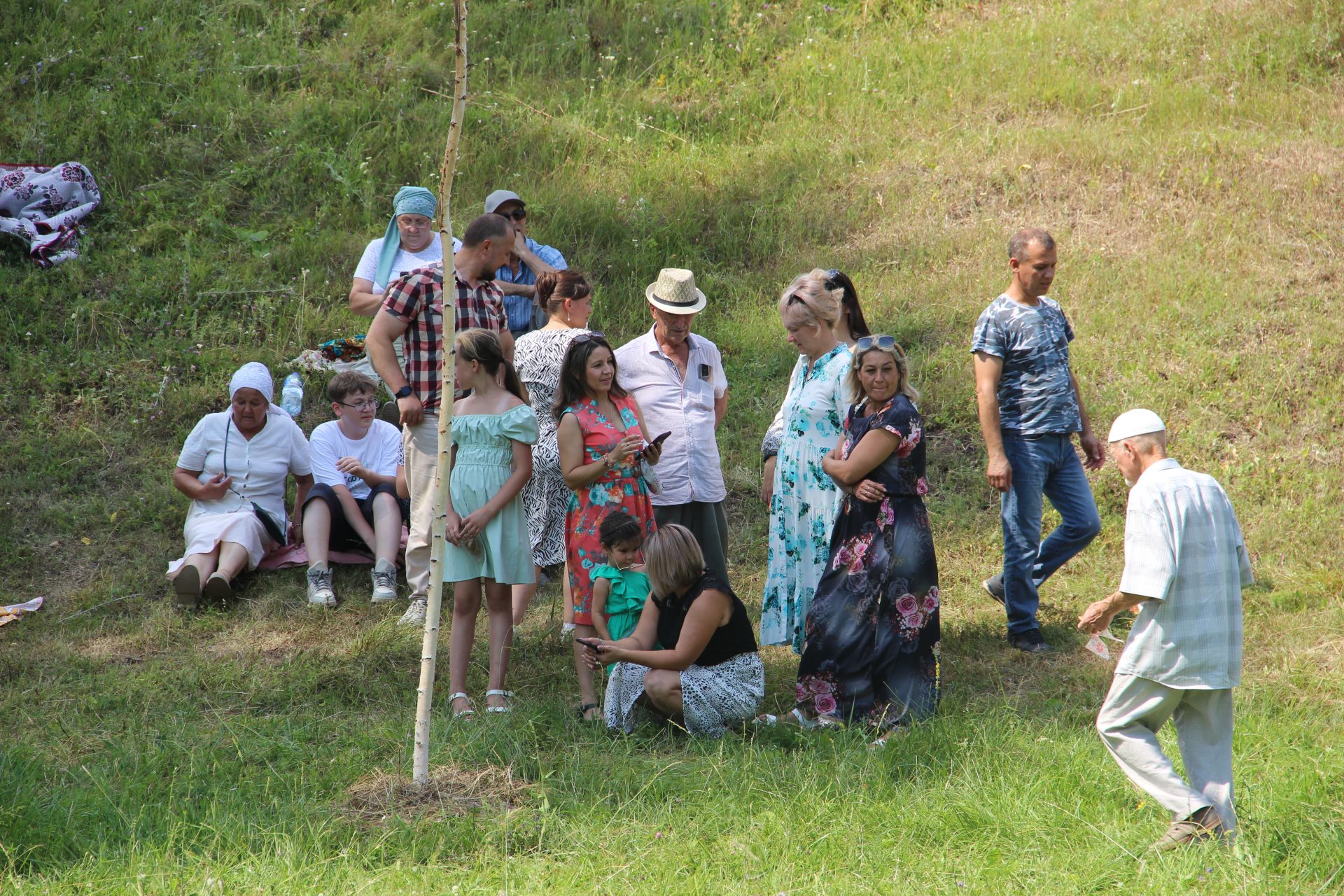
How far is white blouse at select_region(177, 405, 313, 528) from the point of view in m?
6.88

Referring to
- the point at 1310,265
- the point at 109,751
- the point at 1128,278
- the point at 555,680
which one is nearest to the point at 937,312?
the point at 1128,278

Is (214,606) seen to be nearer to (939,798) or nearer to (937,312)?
(939,798)

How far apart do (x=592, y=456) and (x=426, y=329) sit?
1.26m

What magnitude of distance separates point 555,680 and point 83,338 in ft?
18.4

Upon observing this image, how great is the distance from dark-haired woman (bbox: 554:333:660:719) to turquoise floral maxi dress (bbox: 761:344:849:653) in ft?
2.05

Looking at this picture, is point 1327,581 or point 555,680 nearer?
point 555,680

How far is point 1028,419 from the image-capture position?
5.47 m

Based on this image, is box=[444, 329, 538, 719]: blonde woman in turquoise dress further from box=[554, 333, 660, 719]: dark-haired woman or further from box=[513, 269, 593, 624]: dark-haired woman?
box=[513, 269, 593, 624]: dark-haired woman

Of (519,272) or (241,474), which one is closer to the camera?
(241,474)

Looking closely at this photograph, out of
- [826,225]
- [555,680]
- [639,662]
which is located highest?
[826,225]

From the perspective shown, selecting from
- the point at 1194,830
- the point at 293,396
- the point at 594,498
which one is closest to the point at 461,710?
the point at 594,498

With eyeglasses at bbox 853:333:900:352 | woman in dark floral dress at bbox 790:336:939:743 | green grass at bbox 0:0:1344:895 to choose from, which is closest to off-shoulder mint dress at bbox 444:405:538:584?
green grass at bbox 0:0:1344:895

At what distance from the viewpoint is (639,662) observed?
4.65 m

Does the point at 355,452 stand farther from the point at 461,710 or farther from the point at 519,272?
the point at 461,710
